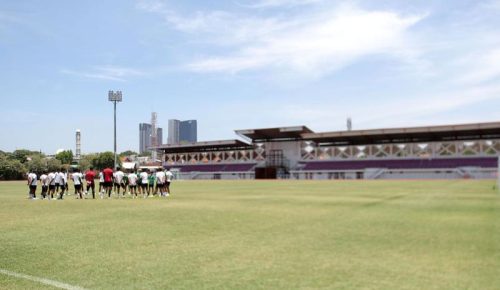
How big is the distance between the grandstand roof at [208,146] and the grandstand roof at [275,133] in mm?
3220

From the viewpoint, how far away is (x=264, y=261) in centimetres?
754

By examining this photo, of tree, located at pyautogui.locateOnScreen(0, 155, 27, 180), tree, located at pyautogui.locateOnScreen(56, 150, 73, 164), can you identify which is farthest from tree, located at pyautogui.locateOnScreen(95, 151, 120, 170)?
tree, located at pyautogui.locateOnScreen(0, 155, 27, 180)

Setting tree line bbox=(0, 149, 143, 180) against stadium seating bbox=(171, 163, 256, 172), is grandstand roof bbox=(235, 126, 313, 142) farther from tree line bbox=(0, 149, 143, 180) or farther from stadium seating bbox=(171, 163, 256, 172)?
tree line bbox=(0, 149, 143, 180)

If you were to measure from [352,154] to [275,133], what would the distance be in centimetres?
1392

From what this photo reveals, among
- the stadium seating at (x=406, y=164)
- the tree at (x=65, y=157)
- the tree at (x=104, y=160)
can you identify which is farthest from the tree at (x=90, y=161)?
the stadium seating at (x=406, y=164)

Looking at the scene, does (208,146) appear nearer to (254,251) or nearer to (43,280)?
(254,251)

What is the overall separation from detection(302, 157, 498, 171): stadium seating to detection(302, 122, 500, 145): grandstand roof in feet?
12.4

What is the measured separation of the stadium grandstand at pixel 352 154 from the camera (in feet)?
210

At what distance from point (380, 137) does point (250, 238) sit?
64.9 meters

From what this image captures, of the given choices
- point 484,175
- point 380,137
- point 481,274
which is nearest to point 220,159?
point 380,137

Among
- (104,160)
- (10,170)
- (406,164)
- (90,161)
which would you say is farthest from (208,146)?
(90,161)

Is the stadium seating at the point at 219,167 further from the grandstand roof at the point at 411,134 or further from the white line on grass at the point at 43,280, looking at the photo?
the white line on grass at the point at 43,280

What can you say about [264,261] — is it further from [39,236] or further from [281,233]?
[39,236]

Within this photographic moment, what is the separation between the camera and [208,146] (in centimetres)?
8888
